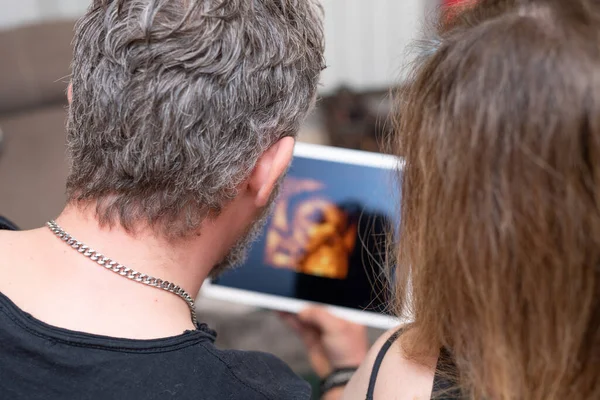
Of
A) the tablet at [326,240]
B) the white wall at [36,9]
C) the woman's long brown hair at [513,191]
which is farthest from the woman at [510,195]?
the white wall at [36,9]

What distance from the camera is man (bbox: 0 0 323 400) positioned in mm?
657

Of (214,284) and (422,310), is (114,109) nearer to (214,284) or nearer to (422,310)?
(422,310)

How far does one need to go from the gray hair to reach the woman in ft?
0.58

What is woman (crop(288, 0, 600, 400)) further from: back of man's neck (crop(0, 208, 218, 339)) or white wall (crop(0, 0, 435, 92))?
white wall (crop(0, 0, 435, 92))

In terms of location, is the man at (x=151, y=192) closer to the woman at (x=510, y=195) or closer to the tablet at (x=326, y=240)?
the woman at (x=510, y=195)

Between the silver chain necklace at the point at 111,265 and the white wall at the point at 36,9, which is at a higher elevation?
the white wall at the point at 36,9

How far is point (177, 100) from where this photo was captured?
27.4 inches

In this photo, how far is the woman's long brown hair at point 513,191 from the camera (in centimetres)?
51

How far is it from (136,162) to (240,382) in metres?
0.27

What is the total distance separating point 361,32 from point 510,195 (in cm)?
210

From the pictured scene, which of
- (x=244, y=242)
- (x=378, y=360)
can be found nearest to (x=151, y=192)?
(x=244, y=242)

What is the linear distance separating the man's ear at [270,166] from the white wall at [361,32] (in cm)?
172

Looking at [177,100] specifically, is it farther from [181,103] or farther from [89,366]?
[89,366]

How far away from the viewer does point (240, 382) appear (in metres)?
0.71
